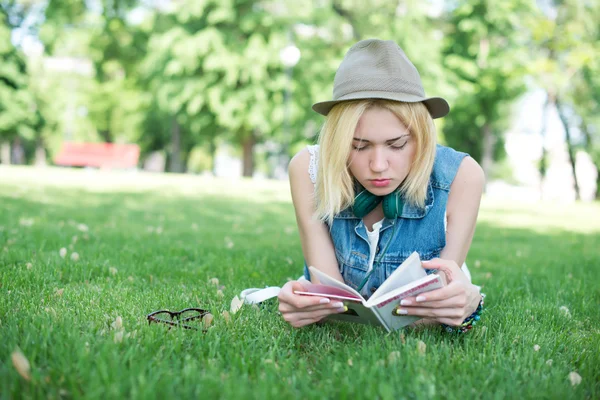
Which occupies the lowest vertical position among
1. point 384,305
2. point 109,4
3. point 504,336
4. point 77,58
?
point 504,336

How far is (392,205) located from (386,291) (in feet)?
1.71

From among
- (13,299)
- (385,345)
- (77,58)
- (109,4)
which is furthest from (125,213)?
(77,58)

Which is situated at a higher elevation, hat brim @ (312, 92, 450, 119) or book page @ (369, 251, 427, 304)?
hat brim @ (312, 92, 450, 119)

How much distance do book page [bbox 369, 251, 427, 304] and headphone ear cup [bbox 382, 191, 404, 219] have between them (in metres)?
0.43

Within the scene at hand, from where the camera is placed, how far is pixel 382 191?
2.66 m

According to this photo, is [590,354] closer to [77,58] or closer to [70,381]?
[70,381]

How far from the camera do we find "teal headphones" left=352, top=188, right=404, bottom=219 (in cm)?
273

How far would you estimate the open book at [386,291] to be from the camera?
2.25 meters

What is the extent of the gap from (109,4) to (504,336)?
16813 millimetres

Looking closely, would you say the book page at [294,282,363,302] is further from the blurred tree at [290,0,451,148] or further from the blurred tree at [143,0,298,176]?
the blurred tree at [143,0,298,176]

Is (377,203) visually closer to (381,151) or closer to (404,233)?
(404,233)

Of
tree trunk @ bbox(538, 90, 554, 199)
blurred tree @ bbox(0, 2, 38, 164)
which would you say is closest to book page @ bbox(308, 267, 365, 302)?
tree trunk @ bbox(538, 90, 554, 199)

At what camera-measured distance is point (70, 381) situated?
1839 millimetres

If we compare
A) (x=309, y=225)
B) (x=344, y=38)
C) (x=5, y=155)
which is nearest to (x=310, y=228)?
(x=309, y=225)
